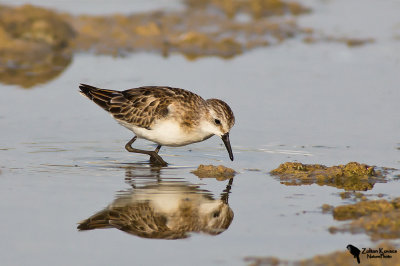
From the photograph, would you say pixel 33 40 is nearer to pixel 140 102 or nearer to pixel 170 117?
pixel 140 102

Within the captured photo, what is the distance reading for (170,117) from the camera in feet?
38.7

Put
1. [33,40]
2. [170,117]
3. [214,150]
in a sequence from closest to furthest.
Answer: [170,117] < [214,150] < [33,40]

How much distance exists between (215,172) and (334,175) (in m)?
1.71

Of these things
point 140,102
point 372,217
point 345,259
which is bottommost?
point 345,259

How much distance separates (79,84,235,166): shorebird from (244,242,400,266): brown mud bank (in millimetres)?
4007

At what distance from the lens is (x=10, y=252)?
774cm

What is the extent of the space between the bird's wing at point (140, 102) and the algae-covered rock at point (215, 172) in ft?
4.08

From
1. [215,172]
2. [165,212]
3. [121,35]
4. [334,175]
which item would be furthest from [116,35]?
[165,212]

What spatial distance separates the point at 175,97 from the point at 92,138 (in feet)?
6.48

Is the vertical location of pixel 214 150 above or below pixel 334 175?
above

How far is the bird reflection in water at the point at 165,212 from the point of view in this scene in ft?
28.2

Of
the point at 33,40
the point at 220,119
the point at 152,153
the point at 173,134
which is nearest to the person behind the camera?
the point at 220,119

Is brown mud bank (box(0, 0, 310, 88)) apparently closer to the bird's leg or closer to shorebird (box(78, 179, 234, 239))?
the bird's leg

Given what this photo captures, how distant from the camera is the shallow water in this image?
8.05 meters
